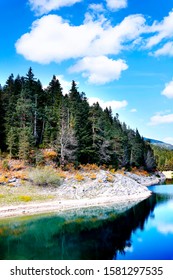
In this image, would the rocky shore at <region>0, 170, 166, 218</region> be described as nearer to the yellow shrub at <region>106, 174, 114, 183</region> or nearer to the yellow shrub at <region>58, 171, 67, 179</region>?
the yellow shrub at <region>106, 174, 114, 183</region>

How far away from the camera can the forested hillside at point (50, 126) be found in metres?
60.5

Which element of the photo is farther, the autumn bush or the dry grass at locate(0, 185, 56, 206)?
the autumn bush

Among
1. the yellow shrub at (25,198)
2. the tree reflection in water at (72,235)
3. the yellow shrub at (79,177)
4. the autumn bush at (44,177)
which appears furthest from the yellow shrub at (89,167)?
the yellow shrub at (25,198)

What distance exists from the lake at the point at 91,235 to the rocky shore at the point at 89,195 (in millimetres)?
2842

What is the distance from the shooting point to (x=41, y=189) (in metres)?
51.1

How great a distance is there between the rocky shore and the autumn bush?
148 cm

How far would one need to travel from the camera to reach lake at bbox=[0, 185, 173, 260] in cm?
2580

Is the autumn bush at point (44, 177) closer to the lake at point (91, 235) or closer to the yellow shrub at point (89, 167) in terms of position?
the lake at point (91, 235)

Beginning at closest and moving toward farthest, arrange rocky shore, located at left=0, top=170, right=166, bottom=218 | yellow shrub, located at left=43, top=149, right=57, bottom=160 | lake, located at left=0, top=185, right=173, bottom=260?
lake, located at left=0, top=185, right=173, bottom=260 < rocky shore, located at left=0, top=170, right=166, bottom=218 < yellow shrub, located at left=43, top=149, right=57, bottom=160

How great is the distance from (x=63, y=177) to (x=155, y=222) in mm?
23259

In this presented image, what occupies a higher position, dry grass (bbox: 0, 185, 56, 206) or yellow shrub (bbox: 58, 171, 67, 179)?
yellow shrub (bbox: 58, 171, 67, 179)

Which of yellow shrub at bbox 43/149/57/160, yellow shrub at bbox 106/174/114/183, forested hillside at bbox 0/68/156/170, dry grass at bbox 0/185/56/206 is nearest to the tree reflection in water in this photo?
dry grass at bbox 0/185/56/206

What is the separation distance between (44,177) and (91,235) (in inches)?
850
